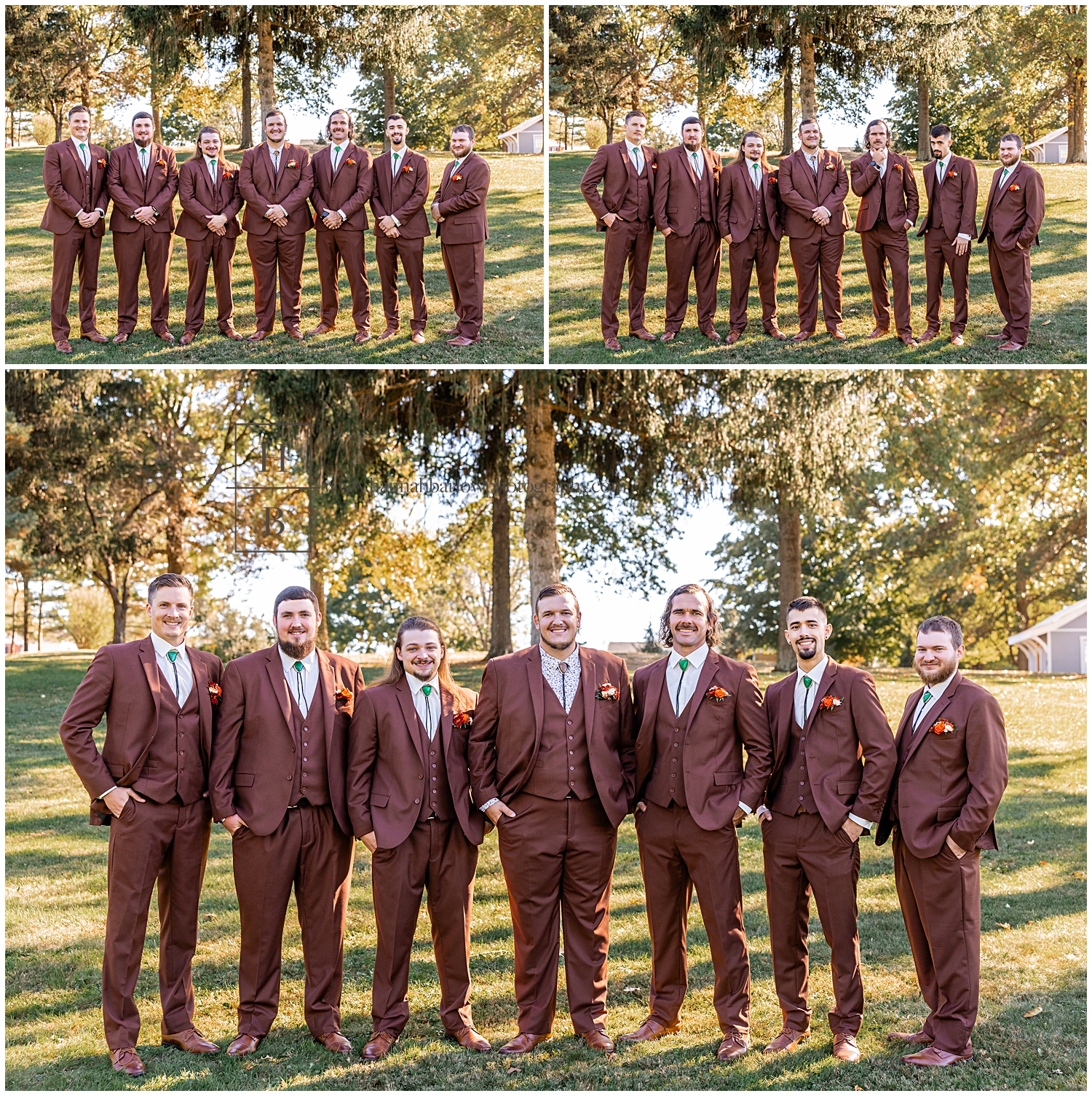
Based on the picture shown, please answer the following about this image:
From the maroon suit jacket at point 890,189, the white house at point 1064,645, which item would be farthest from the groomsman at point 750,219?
the white house at point 1064,645

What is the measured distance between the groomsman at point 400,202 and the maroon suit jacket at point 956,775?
22.6 feet

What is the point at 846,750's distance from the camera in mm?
6086

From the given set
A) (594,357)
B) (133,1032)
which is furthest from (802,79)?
(133,1032)

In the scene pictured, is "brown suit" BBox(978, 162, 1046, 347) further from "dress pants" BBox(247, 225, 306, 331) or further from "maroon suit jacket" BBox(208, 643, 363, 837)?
"maroon suit jacket" BBox(208, 643, 363, 837)

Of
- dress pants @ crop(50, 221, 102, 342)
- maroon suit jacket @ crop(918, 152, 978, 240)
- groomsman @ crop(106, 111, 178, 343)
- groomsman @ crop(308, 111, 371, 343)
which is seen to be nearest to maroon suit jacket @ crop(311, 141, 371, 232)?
groomsman @ crop(308, 111, 371, 343)

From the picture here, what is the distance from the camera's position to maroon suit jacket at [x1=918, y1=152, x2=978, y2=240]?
Result: 10602 millimetres

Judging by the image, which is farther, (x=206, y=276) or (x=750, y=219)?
(x=206, y=276)

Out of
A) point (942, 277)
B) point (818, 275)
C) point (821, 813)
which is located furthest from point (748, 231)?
point (821, 813)

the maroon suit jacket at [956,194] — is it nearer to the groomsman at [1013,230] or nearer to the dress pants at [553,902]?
the groomsman at [1013,230]

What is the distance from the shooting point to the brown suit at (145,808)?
6078 millimetres

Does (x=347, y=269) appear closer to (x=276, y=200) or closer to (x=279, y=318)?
(x=276, y=200)

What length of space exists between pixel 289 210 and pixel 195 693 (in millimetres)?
5894

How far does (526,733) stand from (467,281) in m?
6.17

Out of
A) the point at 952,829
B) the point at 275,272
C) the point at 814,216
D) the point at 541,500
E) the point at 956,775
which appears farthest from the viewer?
the point at 541,500
